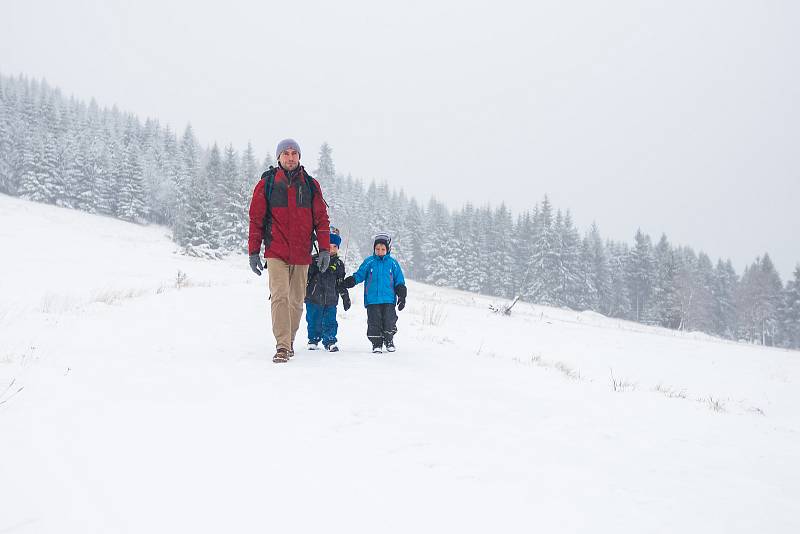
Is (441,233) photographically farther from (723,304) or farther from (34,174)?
(34,174)

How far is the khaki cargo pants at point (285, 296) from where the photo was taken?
4867mm

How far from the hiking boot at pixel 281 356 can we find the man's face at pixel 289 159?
2041 millimetres

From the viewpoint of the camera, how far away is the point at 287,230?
200 inches

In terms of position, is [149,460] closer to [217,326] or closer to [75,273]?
[217,326]

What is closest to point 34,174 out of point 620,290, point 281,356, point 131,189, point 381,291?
point 131,189

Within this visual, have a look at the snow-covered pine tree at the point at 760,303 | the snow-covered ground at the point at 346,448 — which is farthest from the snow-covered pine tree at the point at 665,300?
the snow-covered ground at the point at 346,448

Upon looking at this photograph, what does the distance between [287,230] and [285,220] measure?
0.39ft

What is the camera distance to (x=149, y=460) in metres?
2.17

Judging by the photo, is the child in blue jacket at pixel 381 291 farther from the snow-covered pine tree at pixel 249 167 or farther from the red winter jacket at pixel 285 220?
the snow-covered pine tree at pixel 249 167

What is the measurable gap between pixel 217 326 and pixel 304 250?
7.52 feet

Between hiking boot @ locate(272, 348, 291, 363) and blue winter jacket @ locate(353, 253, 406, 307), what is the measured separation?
1.50 metres

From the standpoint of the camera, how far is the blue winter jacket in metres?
5.93

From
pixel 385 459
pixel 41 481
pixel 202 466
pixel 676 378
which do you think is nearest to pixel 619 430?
pixel 385 459

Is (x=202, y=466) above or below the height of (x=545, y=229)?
below
